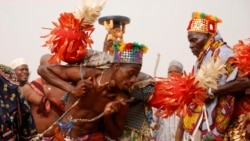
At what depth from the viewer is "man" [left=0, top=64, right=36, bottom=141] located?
4000mm

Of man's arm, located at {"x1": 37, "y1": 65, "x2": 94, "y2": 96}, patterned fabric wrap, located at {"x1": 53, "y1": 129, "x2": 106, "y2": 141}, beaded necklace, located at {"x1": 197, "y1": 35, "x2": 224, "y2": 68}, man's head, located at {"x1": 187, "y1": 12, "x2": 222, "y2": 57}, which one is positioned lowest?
patterned fabric wrap, located at {"x1": 53, "y1": 129, "x2": 106, "y2": 141}

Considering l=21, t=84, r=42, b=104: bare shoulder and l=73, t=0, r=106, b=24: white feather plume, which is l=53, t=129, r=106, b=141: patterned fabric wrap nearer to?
l=73, t=0, r=106, b=24: white feather plume

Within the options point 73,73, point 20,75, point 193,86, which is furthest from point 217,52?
point 20,75

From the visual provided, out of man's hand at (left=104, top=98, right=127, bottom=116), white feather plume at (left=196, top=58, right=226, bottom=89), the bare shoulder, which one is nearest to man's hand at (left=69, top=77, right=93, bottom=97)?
man's hand at (left=104, top=98, right=127, bottom=116)

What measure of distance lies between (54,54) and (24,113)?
1296mm

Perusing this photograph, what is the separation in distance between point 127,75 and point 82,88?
0.41 metres

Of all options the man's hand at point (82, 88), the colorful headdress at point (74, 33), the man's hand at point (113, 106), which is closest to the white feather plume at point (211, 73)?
the man's hand at point (113, 106)

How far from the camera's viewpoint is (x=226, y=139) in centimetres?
539

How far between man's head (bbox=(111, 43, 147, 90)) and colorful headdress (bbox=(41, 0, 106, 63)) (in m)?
0.42

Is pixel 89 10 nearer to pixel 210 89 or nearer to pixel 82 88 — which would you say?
pixel 82 88

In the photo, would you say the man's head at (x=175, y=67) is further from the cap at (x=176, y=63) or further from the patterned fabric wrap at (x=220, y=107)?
the patterned fabric wrap at (x=220, y=107)

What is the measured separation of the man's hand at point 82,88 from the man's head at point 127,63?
23cm

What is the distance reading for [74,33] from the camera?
5371 mm

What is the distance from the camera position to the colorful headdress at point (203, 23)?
5.80m
